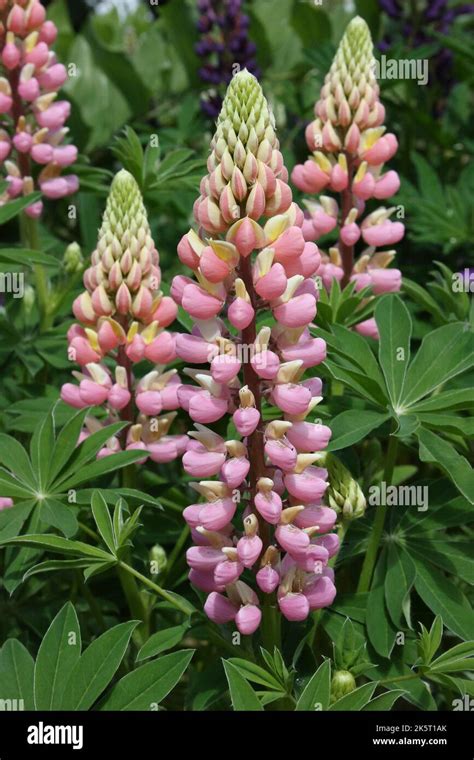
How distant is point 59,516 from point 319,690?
0.64 m

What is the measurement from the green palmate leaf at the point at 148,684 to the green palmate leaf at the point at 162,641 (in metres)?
0.05

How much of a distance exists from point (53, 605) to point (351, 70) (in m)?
1.58

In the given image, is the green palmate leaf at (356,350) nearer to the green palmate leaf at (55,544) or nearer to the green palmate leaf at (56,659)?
the green palmate leaf at (55,544)

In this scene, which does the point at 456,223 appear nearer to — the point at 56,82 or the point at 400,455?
the point at 400,455

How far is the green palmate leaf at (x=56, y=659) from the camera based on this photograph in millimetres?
1914

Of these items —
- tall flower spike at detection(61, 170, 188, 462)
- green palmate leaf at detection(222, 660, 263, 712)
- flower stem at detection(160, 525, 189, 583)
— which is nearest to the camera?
green palmate leaf at detection(222, 660, 263, 712)

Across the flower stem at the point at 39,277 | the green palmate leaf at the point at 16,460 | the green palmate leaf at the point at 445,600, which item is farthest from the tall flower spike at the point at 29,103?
the green palmate leaf at the point at 445,600

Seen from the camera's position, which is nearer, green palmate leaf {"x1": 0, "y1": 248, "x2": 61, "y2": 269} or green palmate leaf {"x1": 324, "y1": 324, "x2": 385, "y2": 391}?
green palmate leaf {"x1": 324, "y1": 324, "x2": 385, "y2": 391}

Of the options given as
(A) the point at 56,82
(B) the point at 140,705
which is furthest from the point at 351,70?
(B) the point at 140,705

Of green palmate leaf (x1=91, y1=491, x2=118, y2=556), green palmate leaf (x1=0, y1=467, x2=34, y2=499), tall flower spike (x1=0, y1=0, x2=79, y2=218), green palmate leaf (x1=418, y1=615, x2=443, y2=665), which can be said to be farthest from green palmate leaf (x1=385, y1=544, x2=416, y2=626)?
tall flower spike (x1=0, y1=0, x2=79, y2=218)

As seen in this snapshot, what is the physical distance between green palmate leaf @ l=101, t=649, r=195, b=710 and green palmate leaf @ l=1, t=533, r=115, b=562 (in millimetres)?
225

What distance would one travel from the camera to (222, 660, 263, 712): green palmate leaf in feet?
5.81

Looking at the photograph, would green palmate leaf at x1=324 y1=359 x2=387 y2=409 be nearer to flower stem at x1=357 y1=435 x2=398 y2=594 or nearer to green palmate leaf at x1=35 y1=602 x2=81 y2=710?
flower stem at x1=357 y1=435 x2=398 y2=594
